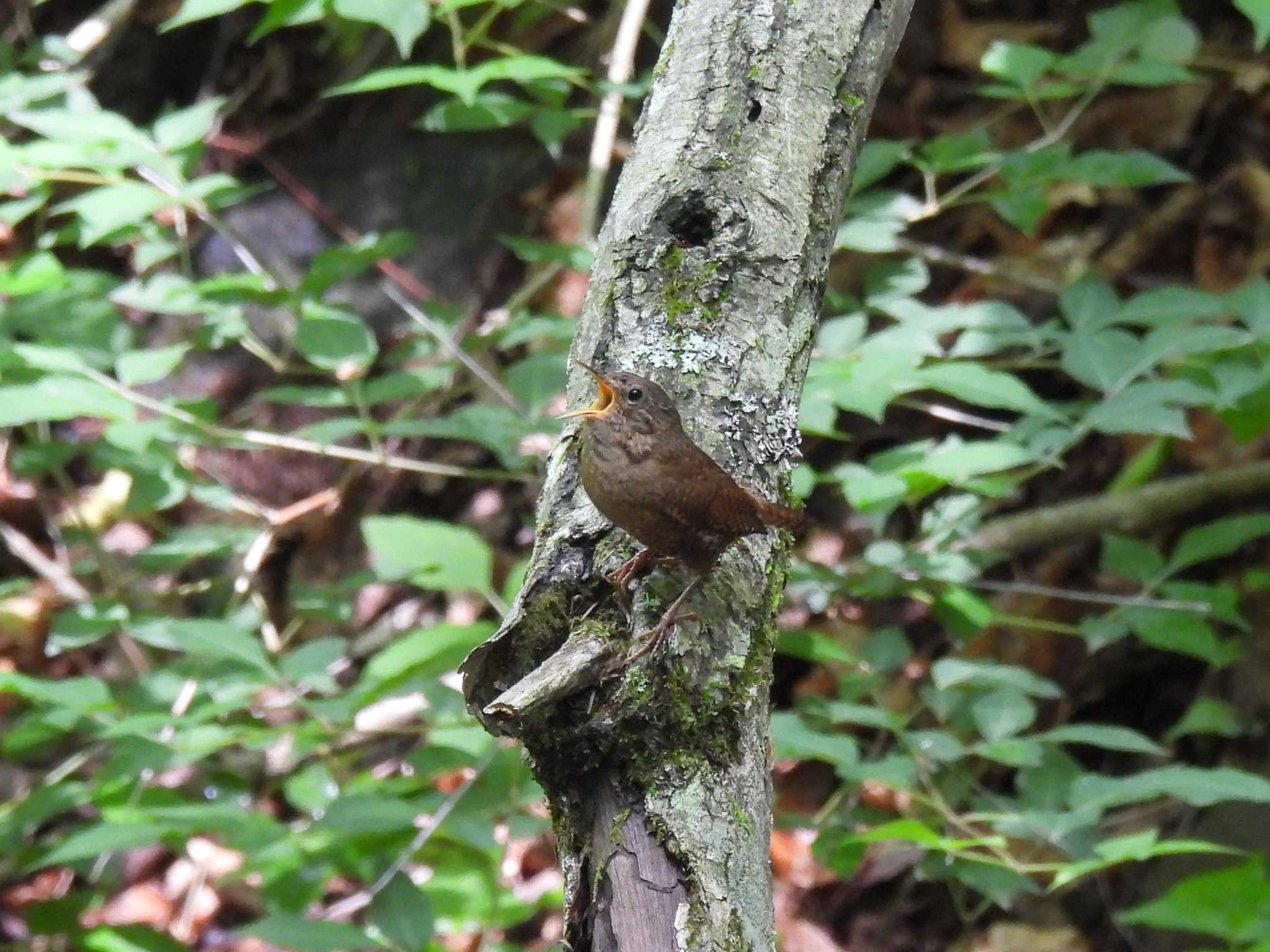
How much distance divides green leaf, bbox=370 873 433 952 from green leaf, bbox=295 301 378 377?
3.85ft

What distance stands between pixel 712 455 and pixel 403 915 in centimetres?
126

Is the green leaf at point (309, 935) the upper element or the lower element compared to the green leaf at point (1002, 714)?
lower

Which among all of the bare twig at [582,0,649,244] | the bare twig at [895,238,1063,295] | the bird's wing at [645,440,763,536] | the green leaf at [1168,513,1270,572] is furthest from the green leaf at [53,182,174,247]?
the green leaf at [1168,513,1270,572]

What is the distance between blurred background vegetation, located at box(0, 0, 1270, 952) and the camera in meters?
2.38

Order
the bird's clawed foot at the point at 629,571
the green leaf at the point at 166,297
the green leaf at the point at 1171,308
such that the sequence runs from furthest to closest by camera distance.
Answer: the green leaf at the point at 166,297
the green leaf at the point at 1171,308
the bird's clawed foot at the point at 629,571

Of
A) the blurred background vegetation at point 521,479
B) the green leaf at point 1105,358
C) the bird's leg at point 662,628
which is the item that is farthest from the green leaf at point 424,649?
the green leaf at point 1105,358

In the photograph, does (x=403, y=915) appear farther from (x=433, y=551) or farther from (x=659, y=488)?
(x=659, y=488)

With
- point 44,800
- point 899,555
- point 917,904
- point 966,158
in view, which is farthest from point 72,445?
point 917,904

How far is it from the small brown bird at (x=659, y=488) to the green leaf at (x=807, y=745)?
0.67m

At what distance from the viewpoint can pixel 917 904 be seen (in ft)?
11.5

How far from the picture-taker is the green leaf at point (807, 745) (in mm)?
2111

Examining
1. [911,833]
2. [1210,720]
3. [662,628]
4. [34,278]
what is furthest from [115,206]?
[1210,720]

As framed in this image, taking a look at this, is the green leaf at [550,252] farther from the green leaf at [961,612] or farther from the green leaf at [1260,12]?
the green leaf at [1260,12]

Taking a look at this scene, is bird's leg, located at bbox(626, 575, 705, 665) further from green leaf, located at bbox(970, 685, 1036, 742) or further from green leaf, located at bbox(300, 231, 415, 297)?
green leaf, located at bbox(300, 231, 415, 297)
